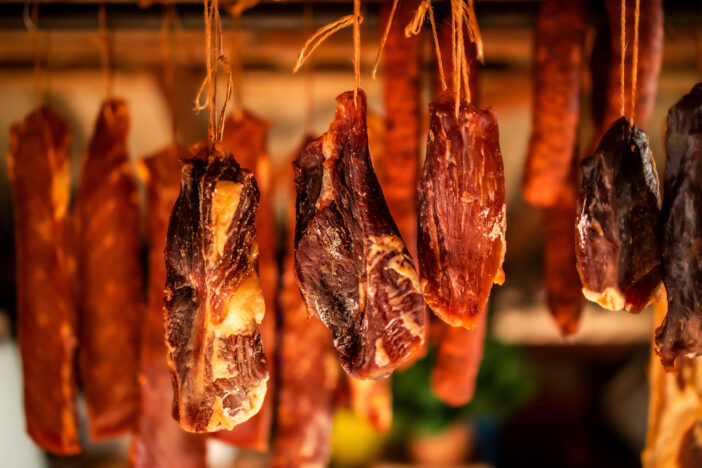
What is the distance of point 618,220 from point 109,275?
1.80 m

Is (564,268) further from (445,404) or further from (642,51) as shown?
(445,404)

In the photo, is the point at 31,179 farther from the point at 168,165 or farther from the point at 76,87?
the point at 76,87

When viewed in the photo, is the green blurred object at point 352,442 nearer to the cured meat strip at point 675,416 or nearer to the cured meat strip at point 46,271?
the cured meat strip at point 46,271

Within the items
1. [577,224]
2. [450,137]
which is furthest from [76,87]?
[577,224]

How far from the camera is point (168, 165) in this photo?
2.22m

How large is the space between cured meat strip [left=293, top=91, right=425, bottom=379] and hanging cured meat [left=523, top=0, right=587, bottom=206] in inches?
32.6

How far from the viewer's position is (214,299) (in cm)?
136

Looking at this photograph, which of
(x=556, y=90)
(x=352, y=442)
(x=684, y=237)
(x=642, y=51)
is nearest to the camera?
(x=684, y=237)

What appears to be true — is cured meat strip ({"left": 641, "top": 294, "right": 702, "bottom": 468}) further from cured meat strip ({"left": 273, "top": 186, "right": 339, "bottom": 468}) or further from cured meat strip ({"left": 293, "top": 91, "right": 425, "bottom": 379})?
cured meat strip ({"left": 273, "top": 186, "right": 339, "bottom": 468})

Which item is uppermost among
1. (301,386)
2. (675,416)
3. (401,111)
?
(401,111)

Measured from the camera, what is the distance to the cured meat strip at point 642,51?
1.79 meters

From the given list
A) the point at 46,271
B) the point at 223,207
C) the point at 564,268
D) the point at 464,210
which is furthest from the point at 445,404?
the point at 223,207

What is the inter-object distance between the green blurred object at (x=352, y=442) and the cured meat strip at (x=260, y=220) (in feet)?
6.12

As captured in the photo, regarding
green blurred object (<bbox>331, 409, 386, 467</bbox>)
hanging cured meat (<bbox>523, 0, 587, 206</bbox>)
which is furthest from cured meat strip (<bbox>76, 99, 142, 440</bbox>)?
green blurred object (<bbox>331, 409, 386, 467</bbox>)
